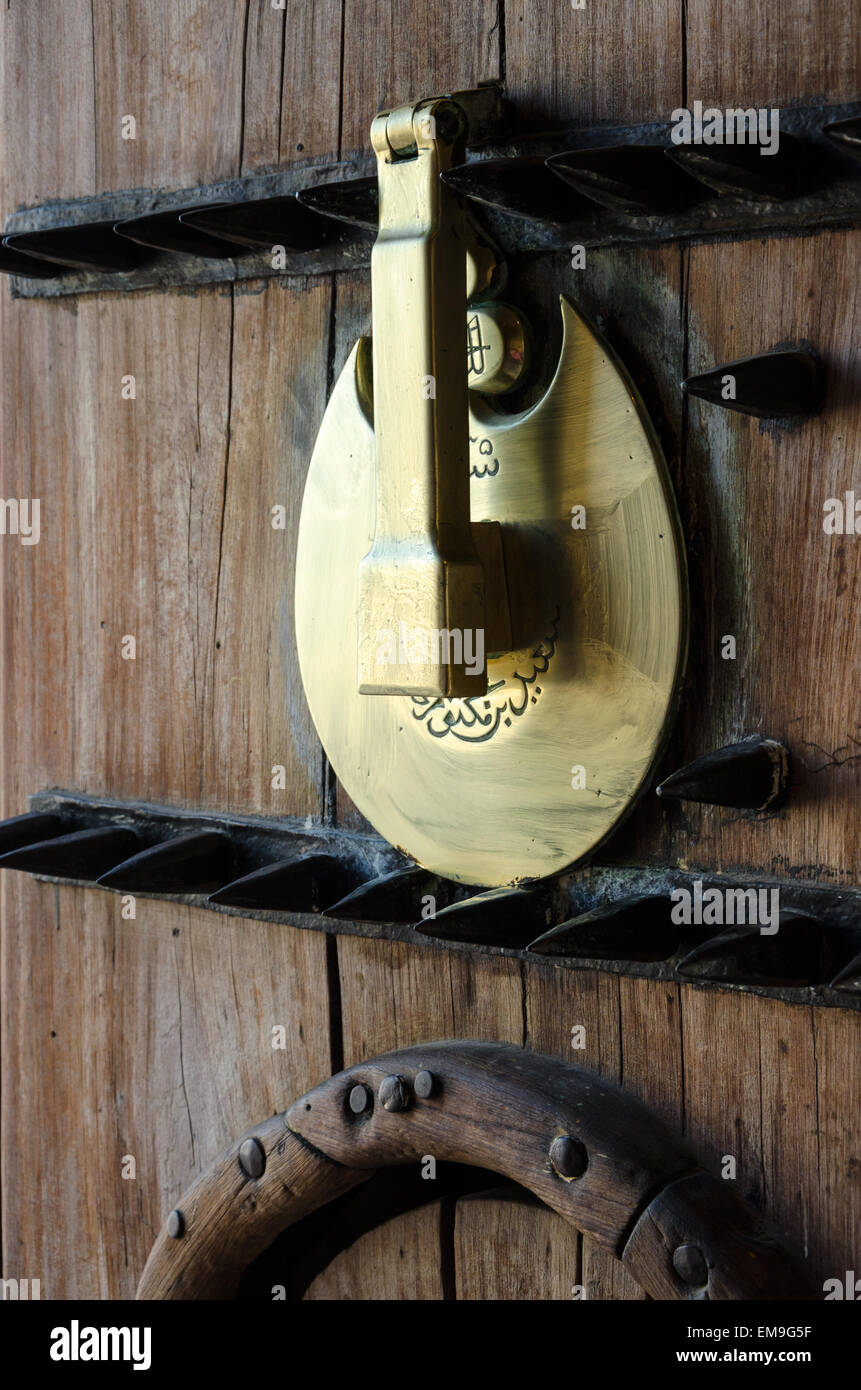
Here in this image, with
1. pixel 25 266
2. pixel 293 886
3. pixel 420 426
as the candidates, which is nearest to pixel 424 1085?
pixel 293 886

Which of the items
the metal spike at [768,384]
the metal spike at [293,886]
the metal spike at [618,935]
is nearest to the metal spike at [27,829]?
the metal spike at [293,886]

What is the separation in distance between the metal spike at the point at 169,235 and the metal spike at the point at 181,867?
345 mm

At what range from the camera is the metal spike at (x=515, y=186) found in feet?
2.15

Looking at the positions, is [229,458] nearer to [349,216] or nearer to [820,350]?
[349,216]

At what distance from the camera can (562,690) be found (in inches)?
27.9

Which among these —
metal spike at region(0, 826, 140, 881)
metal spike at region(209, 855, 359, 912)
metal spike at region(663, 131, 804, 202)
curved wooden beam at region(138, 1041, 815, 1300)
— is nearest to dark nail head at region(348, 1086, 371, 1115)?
curved wooden beam at region(138, 1041, 815, 1300)

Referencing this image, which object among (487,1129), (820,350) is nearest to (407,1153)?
(487,1129)

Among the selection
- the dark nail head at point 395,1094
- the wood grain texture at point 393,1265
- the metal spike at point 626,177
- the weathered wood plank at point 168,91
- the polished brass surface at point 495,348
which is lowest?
the wood grain texture at point 393,1265

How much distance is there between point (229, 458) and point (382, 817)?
0.24 m

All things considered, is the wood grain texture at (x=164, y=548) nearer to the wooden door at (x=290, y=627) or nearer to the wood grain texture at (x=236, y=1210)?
the wooden door at (x=290, y=627)

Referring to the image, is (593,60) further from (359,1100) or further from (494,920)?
(359,1100)

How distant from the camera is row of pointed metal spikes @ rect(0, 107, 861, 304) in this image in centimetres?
60

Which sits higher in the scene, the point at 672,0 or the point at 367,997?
the point at 672,0

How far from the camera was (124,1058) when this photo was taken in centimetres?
94
